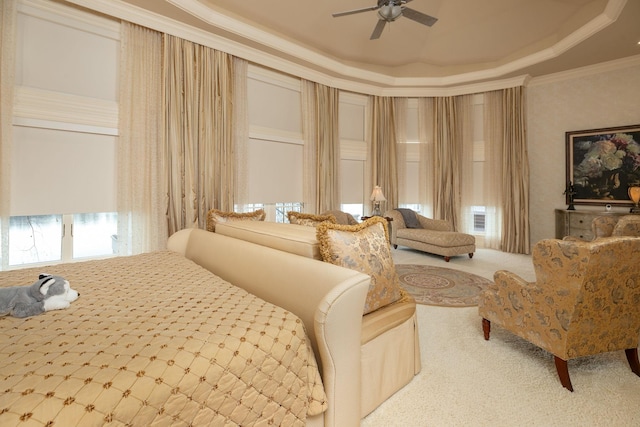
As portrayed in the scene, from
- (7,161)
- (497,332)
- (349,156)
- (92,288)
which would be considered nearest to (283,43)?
(349,156)

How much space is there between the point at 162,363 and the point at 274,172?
15.1 feet

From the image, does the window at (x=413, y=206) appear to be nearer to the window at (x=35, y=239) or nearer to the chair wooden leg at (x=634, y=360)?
the chair wooden leg at (x=634, y=360)

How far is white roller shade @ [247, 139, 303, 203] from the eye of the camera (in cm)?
505

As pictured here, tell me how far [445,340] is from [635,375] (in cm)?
117

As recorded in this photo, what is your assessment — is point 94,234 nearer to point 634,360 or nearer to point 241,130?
point 241,130

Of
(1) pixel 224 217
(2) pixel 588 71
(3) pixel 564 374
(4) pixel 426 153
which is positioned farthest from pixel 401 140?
(3) pixel 564 374

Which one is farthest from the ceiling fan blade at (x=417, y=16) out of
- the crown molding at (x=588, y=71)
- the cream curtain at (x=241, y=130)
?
the crown molding at (x=588, y=71)

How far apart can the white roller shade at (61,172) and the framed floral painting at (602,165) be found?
7.61 meters

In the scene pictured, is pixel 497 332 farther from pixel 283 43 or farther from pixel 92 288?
pixel 283 43

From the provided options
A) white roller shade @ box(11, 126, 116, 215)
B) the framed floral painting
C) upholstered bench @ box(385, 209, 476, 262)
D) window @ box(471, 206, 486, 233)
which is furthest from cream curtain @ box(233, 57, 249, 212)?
the framed floral painting

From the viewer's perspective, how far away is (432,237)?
5309mm

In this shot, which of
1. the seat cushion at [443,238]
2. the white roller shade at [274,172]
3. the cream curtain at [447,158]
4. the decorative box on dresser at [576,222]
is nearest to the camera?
the decorative box on dresser at [576,222]

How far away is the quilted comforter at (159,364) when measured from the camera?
0.76 metres

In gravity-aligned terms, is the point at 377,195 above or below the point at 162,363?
above
